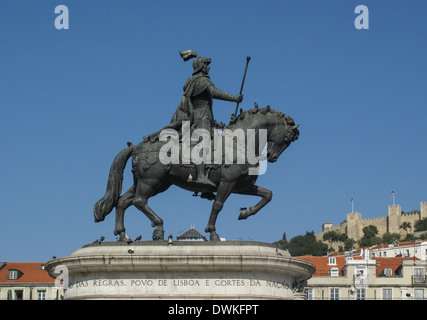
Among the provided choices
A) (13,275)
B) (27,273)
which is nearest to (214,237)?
(13,275)

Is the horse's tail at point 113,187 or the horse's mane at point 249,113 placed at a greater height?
the horse's mane at point 249,113

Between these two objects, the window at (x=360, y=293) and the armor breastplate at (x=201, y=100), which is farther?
the window at (x=360, y=293)

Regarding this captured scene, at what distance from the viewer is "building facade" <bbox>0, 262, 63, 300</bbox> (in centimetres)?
6775

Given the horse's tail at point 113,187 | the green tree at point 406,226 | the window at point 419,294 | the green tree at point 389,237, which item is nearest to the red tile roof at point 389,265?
the window at point 419,294

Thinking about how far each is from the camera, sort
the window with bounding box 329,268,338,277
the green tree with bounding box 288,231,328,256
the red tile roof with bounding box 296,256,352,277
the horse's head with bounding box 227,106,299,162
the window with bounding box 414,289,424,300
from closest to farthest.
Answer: the horse's head with bounding box 227,106,299,162 → the window with bounding box 414,289,424,300 → the window with bounding box 329,268,338,277 → the red tile roof with bounding box 296,256,352,277 → the green tree with bounding box 288,231,328,256

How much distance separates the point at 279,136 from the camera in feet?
66.5

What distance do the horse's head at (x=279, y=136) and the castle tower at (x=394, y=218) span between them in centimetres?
17390

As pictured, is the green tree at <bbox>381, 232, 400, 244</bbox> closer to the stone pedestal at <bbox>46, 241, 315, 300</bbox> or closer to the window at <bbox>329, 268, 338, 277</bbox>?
the window at <bbox>329, 268, 338, 277</bbox>

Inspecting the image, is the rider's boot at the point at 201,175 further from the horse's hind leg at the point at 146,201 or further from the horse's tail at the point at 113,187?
the horse's tail at the point at 113,187

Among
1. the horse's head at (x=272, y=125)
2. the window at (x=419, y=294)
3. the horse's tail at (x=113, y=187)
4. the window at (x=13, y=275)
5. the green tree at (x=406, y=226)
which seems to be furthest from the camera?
the green tree at (x=406, y=226)

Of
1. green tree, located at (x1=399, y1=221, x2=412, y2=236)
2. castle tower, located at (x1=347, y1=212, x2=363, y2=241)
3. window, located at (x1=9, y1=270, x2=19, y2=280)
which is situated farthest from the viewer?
castle tower, located at (x1=347, y1=212, x2=363, y2=241)

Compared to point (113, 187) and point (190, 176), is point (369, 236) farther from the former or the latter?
point (190, 176)

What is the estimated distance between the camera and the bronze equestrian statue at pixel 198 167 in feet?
64.3

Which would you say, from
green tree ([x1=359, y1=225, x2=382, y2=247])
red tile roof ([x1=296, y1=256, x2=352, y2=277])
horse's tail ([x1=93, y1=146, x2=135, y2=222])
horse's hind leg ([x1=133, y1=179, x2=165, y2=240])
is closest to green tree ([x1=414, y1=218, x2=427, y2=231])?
green tree ([x1=359, y1=225, x2=382, y2=247])
